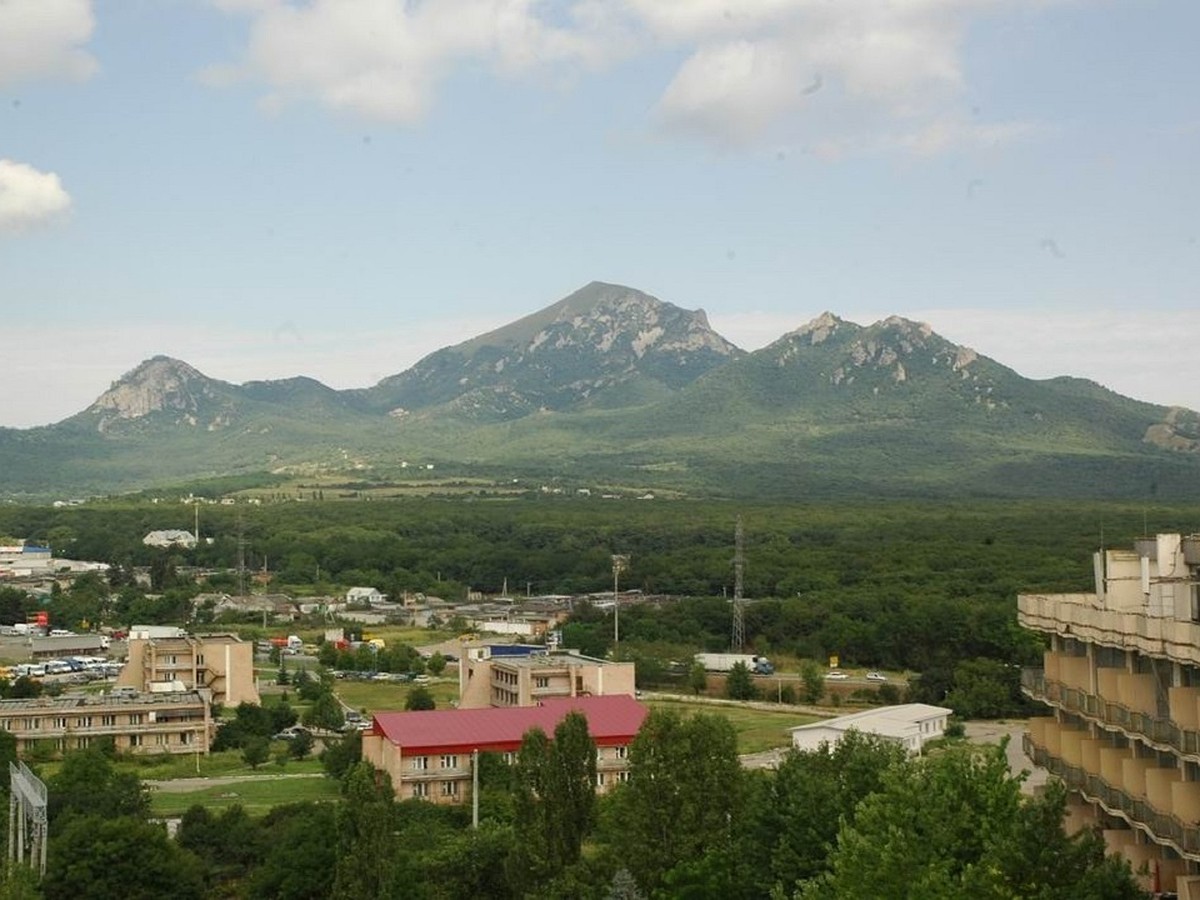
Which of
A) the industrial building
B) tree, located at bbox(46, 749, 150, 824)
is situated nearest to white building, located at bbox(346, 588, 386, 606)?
the industrial building

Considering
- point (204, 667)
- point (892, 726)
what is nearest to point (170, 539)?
point (204, 667)

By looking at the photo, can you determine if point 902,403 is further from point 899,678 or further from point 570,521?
point 899,678

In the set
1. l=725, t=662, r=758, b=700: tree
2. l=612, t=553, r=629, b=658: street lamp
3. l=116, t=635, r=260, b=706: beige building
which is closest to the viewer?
l=116, t=635, r=260, b=706: beige building

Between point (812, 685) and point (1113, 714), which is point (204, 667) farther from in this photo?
point (1113, 714)

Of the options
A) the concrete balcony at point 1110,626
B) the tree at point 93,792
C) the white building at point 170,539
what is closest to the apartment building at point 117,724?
the tree at point 93,792

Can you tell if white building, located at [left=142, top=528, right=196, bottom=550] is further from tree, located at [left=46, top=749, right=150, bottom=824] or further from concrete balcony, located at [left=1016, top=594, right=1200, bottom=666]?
concrete balcony, located at [left=1016, top=594, right=1200, bottom=666]
